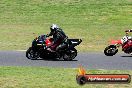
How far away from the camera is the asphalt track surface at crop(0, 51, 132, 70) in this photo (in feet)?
69.4

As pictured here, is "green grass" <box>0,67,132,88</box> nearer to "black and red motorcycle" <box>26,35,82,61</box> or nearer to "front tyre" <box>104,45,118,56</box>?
"black and red motorcycle" <box>26,35,82,61</box>

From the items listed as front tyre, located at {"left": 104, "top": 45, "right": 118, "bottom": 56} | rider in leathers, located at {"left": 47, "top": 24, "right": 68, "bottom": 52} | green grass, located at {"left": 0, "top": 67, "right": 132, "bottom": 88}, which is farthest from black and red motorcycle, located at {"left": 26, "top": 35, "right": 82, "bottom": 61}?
green grass, located at {"left": 0, "top": 67, "right": 132, "bottom": 88}

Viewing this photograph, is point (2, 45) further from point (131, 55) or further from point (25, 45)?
point (131, 55)

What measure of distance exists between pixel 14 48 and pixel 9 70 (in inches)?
305

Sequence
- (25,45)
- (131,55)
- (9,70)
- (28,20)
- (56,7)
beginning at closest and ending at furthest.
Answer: (9,70) < (131,55) < (25,45) < (28,20) < (56,7)

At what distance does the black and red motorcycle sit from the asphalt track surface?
361 mm

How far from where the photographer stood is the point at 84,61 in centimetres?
2244

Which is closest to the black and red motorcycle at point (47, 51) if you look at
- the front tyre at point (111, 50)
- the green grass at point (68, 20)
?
the front tyre at point (111, 50)

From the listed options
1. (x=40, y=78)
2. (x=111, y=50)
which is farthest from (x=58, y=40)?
(x=40, y=78)

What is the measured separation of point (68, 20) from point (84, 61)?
802 inches

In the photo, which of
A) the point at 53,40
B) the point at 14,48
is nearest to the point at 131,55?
the point at 53,40

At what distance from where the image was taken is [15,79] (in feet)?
55.5

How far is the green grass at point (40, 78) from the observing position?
631 inches

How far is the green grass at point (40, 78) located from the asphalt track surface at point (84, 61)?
1.52m
